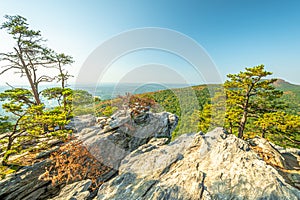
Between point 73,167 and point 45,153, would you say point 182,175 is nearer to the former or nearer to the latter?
point 73,167

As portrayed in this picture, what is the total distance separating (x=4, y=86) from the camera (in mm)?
7223

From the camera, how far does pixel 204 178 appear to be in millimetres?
4285

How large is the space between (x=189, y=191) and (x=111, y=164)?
4.83m

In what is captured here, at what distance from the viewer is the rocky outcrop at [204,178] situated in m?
3.54

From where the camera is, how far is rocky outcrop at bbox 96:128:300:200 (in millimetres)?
3541

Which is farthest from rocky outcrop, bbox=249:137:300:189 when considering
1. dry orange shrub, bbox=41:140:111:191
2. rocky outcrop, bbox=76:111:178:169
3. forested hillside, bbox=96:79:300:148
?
dry orange shrub, bbox=41:140:111:191

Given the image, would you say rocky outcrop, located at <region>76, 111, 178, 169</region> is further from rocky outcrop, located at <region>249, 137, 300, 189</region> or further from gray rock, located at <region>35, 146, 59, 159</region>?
rocky outcrop, located at <region>249, 137, 300, 189</region>

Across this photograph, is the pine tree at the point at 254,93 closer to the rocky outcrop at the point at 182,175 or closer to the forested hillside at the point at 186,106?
the forested hillside at the point at 186,106

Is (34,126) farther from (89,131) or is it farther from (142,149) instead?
(142,149)

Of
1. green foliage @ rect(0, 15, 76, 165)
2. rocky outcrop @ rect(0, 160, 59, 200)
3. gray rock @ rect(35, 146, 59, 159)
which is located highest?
green foliage @ rect(0, 15, 76, 165)

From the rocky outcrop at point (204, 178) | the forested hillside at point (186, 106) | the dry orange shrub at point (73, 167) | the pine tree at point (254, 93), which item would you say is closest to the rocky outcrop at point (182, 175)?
the rocky outcrop at point (204, 178)

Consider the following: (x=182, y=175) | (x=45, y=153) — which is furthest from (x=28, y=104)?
(x=182, y=175)

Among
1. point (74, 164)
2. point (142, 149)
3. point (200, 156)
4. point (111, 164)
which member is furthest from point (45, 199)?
point (200, 156)

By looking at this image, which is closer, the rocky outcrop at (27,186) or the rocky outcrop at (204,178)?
the rocky outcrop at (204,178)
